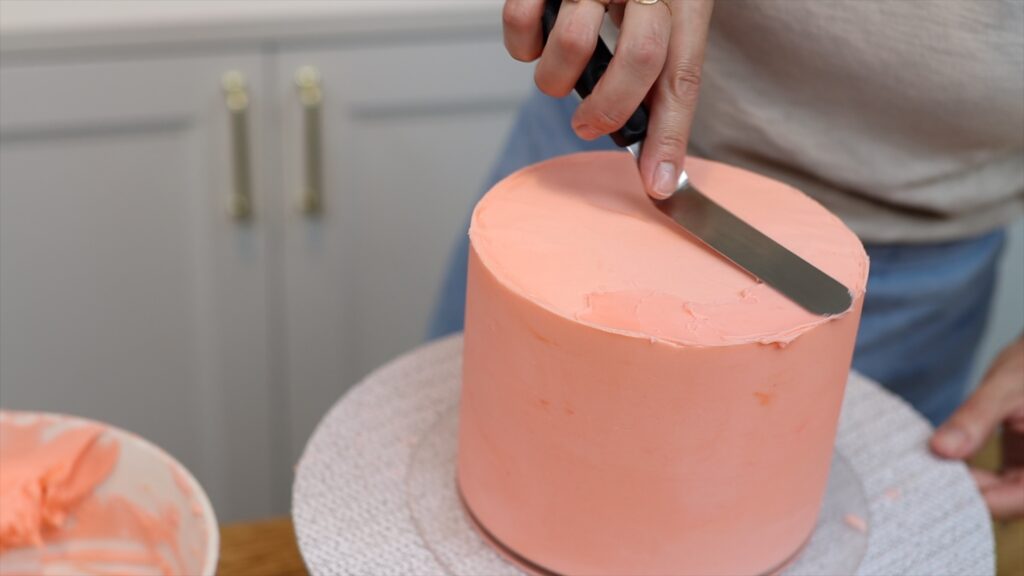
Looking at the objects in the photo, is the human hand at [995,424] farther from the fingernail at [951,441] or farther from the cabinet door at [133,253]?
the cabinet door at [133,253]

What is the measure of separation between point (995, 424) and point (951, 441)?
0.07 metres

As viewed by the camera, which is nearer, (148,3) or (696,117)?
(696,117)

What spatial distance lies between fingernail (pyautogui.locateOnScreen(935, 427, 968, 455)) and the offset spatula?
0.69 feet

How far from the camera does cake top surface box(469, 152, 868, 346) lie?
0.56m

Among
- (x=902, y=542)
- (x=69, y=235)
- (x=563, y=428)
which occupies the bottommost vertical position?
(x=69, y=235)

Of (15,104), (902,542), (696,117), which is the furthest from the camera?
(15,104)

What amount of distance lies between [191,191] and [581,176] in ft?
2.21

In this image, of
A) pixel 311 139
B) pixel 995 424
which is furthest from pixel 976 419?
pixel 311 139

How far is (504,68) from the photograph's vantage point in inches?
50.3

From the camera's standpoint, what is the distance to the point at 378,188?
132cm

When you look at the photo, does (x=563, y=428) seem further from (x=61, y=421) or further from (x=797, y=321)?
(x=61, y=421)

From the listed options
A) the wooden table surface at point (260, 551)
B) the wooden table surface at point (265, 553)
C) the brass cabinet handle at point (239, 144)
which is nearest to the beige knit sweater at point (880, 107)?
the wooden table surface at point (265, 553)

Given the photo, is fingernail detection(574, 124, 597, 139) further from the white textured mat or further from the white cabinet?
the white cabinet

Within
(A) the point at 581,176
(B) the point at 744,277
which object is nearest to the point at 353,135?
(A) the point at 581,176
